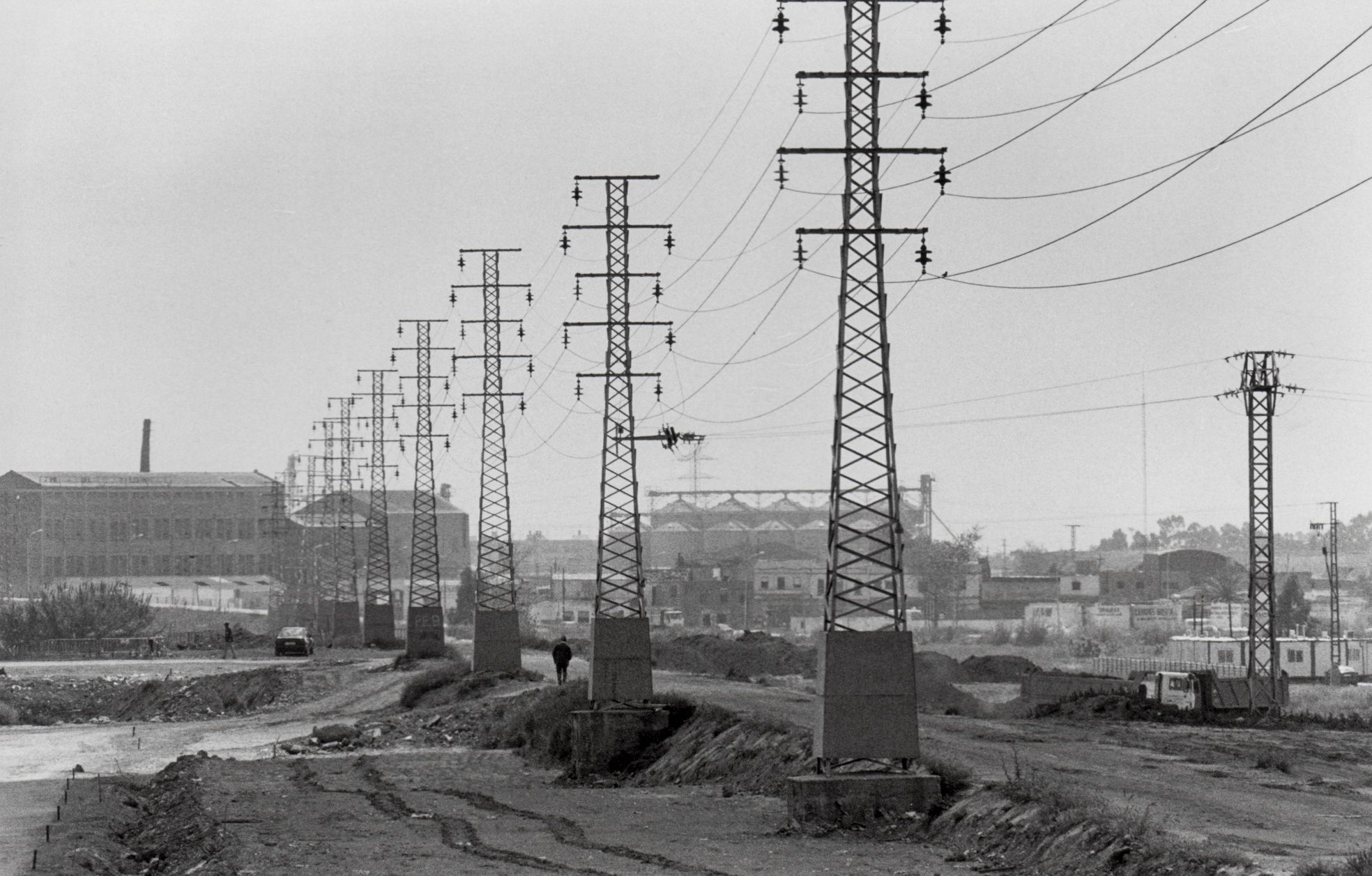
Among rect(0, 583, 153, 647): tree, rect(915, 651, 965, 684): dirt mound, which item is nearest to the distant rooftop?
rect(0, 583, 153, 647): tree

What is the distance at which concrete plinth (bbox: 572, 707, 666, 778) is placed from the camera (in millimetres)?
41094

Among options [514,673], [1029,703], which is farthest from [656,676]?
[1029,703]

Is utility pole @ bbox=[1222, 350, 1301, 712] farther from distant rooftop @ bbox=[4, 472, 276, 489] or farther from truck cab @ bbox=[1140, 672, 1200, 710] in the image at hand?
distant rooftop @ bbox=[4, 472, 276, 489]

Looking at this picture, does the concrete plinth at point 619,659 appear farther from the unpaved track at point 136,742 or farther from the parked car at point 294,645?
the parked car at point 294,645

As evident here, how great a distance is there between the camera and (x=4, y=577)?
502 feet

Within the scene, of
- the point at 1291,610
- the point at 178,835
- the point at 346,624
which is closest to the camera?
the point at 178,835

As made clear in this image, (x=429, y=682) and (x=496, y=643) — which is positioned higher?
(x=496, y=643)

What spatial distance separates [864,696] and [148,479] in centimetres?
14898

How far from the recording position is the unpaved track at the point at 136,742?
35719mm

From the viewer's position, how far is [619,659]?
1640 inches

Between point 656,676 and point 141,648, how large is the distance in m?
41.7

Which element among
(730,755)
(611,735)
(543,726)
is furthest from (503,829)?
(543,726)

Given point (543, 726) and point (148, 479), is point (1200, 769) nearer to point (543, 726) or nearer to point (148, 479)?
point (543, 726)

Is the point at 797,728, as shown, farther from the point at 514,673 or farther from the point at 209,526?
the point at 209,526
